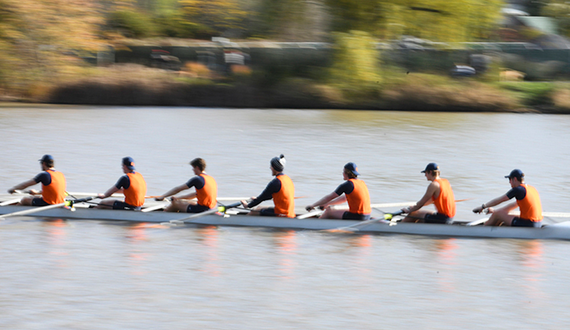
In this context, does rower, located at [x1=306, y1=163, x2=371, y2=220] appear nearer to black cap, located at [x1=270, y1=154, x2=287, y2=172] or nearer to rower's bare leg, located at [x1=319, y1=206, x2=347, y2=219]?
rower's bare leg, located at [x1=319, y1=206, x2=347, y2=219]

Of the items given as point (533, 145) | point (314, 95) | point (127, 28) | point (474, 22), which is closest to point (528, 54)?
point (474, 22)

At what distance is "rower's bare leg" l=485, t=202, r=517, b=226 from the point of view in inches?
444

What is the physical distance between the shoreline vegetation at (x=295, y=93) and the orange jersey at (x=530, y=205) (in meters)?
24.8

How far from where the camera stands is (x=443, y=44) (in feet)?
124

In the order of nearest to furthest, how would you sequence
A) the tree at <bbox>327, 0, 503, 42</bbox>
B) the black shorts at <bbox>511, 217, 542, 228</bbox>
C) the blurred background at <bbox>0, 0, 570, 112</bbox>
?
the black shorts at <bbox>511, 217, 542, 228</bbox>, the blurred background at <bbox>0, 0, 570, 112</bbox>, the tree at <bbox>327, 0, 503, 42</bbox>

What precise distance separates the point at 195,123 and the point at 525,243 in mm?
20747

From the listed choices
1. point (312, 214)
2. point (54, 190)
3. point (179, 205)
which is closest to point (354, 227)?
point (312, 214)

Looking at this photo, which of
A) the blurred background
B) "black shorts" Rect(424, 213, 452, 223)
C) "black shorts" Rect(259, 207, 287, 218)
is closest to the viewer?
"black shorts" Rect(424, 213, 452, 223)

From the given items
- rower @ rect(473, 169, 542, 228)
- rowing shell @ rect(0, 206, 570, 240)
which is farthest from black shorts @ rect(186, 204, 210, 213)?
rower @ rect(473, 169, 542, 228)

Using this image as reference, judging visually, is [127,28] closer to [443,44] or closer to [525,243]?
[443,44]

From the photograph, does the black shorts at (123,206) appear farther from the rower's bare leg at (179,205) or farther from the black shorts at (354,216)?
the black shorts at (354,216)

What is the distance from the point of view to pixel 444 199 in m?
11.2

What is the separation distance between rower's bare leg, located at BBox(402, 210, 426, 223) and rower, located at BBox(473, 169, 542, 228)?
2.63 ft

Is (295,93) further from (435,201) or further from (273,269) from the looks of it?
(273,269)
